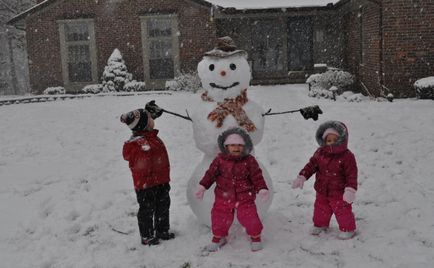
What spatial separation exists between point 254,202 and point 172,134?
15.7 ft

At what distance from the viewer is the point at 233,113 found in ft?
13.5

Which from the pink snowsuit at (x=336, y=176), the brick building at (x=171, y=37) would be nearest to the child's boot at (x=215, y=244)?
the pink snowsuit at (x=336, y=176)

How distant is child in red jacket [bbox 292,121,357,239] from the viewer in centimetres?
395

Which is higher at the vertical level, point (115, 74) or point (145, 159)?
point (115, 74)

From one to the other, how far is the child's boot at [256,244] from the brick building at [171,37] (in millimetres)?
13071

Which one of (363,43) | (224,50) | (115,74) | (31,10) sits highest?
(31,10)

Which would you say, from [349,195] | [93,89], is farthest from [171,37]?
[349,195]

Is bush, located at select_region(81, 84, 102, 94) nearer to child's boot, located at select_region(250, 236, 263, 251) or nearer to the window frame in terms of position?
the window frame

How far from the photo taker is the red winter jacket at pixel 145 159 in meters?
3.96

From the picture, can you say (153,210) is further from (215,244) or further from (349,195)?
(349,195)

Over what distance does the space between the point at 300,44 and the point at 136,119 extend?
638 inches

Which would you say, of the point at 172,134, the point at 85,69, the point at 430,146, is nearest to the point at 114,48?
the point at 85,69

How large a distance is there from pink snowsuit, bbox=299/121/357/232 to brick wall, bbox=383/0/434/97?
943cm

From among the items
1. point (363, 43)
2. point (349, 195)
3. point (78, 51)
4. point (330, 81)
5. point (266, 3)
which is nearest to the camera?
point (349, 195)
